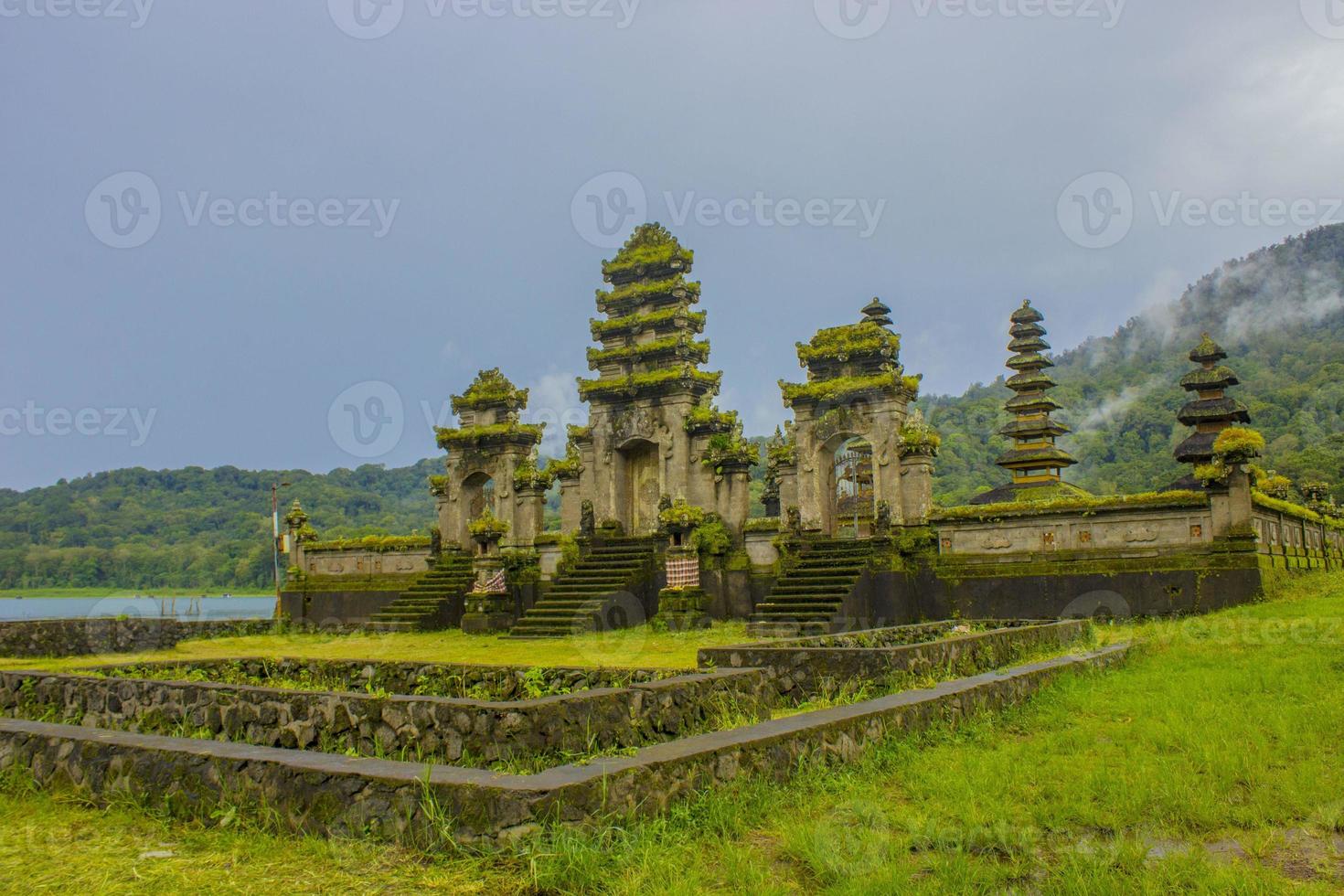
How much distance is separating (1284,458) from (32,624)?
53.6 metres

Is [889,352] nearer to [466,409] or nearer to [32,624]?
[466,409]

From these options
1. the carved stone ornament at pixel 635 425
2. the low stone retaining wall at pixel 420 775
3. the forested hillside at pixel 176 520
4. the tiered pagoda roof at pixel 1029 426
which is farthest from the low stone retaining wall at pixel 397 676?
the forested hillside at pixel 176 520

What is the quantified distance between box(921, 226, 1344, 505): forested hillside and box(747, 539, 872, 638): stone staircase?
2369 centimetres

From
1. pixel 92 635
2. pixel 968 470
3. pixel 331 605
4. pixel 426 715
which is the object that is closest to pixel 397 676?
pixel 426 715

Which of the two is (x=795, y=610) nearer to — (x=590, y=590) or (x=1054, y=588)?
(x=1054, y=588)

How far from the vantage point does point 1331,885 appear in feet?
17.5

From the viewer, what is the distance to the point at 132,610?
42062 mm

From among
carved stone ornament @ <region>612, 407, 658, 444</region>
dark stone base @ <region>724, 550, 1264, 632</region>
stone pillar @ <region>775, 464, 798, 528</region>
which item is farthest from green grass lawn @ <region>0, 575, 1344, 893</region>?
carved stone ornament @ <region>612, 407, 658, 444</region>

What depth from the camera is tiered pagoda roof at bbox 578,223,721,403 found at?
89.3ft

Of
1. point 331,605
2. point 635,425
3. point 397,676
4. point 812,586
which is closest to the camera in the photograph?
point 397,676

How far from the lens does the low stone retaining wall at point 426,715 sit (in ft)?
24.3

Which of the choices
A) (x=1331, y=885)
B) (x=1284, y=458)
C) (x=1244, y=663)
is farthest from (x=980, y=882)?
(x=1284, y=458)

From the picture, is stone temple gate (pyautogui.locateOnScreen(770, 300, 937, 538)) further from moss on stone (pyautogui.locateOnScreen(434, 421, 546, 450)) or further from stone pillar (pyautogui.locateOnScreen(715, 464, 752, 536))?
moss on stone (pyautogui.locateOnScreen(434, 421, 546, 450))

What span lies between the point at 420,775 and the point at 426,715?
1.87m
